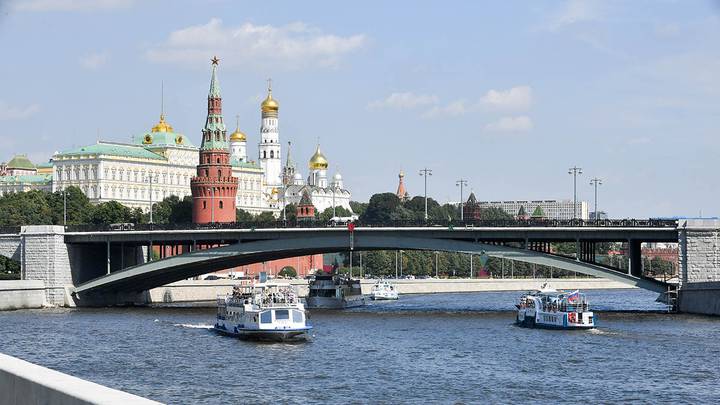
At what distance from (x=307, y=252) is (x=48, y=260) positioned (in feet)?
57.1

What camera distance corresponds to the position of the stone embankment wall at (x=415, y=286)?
10369cm

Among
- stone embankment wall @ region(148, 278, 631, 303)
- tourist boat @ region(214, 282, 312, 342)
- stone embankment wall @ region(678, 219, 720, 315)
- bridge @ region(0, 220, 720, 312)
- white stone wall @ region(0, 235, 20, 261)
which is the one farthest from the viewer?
stone embankment wall @ region(148, 278, 631, 303)

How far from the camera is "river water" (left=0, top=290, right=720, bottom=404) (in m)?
39.1

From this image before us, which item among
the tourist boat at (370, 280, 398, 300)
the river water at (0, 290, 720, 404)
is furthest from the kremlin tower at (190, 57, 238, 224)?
the river water at (0, 290, 720, 404)

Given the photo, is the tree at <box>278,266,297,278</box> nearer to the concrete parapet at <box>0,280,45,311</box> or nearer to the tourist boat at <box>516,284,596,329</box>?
the concrete parapet at <box>0,280,45,311</box>

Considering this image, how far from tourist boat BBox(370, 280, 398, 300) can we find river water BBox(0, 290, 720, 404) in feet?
120

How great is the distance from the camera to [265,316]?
59062mm

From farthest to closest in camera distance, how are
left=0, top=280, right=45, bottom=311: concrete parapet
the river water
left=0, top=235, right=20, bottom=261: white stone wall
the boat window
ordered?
left=0, top=235, right=20, bottom=261: white stone wall < left=0, top=280, right=45, bottom=311: concrete parapet < the boat window < the river water

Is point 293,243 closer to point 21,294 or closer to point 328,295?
point 328,295

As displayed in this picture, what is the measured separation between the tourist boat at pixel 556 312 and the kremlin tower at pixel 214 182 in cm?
6177

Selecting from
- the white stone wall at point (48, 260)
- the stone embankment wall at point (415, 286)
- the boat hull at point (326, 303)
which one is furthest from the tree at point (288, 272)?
A: the white stone wall at point (48, 260)

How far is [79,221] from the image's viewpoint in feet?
466

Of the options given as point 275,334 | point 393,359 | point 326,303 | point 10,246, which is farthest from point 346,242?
point 393,359

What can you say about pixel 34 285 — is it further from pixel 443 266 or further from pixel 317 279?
pixel 443 266
